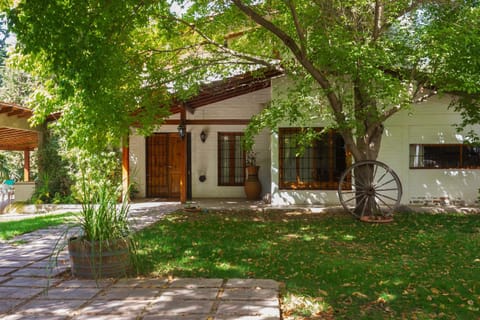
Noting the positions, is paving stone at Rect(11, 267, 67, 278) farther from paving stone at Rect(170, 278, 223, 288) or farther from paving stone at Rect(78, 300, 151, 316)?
paving stone at Rect(170, 278, 223, 288)

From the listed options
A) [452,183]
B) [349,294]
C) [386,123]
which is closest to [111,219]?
[349,294]

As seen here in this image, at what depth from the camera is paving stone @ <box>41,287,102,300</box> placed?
376 cm

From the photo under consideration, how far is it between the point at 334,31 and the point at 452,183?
225 inches

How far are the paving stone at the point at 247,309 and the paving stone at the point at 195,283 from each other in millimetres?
544

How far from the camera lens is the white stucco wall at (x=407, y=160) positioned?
10.6m

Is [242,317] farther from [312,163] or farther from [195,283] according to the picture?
[312,163]

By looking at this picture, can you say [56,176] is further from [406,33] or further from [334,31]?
[406,33]

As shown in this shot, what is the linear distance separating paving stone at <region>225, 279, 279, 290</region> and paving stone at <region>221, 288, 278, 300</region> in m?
0.09

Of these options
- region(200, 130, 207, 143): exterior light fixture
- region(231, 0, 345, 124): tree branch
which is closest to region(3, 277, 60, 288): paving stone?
region(231, 0, 345, 124): tree branch

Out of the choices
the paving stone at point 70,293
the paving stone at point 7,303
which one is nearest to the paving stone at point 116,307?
the paving stone at point 70,293

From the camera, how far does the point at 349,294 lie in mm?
3924

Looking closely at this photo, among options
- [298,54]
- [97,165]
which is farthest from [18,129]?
[298,54]

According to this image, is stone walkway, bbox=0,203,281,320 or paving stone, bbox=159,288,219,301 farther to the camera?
paving stone, bbox=159,288,219,301

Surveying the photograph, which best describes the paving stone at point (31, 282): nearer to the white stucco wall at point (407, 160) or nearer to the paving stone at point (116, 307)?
the paving stone at point (116, 307)
